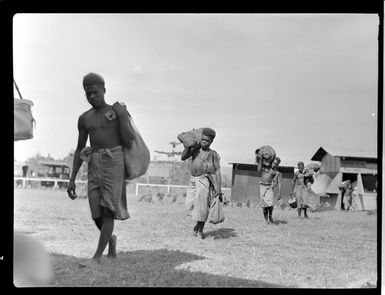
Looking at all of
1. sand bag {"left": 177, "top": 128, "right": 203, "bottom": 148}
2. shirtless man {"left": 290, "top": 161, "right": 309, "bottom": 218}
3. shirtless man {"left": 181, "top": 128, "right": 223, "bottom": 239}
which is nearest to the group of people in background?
sand bag {"left": 177, "top": 128, "right": 203, "bottom": 148}

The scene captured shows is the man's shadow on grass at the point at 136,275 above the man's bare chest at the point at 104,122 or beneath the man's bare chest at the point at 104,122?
beneath

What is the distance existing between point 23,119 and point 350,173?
16.0 ft

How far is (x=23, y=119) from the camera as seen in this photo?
472 centimetres

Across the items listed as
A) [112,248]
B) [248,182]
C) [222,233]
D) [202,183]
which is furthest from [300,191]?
[112,248]

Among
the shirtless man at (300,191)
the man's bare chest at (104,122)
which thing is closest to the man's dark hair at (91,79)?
the man's bare chest at (104,122)

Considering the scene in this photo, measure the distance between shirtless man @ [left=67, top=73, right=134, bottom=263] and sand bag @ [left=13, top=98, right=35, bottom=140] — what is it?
1.72 ft

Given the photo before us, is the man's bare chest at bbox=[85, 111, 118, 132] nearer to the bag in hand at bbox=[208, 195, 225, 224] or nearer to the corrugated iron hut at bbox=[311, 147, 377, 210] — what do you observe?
the bag in hand at bbox=[208, 195, 225, 224]

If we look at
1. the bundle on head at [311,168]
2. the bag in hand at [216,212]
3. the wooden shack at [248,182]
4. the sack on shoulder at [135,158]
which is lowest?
the bag in hand at [216,212]

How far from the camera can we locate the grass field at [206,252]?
4500 millimetres

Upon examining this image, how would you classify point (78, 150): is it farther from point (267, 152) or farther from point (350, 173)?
point (350, 173)

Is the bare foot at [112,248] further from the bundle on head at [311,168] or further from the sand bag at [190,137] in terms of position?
the bundle on head at [311,168]

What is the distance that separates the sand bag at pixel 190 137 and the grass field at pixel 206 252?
104 centimetres
